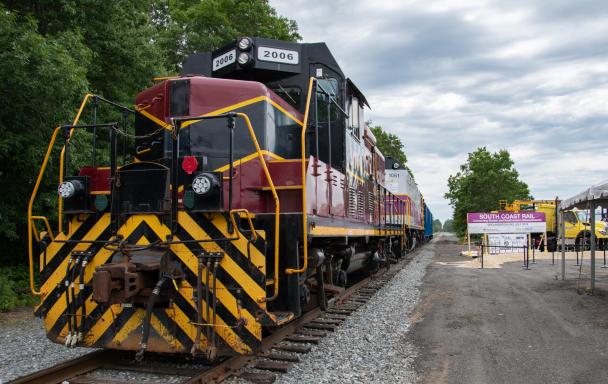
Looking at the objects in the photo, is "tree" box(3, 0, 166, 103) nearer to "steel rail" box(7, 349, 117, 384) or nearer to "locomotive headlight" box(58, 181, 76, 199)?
"locomotive headlight" box(58, 181, 76, 199)

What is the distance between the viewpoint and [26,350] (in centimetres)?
578

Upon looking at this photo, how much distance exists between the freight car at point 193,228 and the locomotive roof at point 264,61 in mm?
27

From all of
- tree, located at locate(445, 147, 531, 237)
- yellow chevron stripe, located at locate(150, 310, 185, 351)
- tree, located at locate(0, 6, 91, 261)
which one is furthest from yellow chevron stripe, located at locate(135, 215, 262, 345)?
tree, located at locate(445, 147, 531, 237)

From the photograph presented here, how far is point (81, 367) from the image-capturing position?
473 centimetres

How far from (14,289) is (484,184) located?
45.7 meters

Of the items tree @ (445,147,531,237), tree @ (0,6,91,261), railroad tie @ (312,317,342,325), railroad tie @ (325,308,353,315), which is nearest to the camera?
railroad tie @ (312,317,342,325)

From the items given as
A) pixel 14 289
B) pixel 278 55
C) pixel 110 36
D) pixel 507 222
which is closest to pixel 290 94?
pixel 278 55

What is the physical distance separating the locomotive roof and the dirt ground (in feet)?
12.2

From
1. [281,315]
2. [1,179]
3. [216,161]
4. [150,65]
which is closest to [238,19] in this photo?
[150,65]

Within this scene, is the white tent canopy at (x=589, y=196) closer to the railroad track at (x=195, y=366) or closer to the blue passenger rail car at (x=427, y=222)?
the railroad track at (x=195, y=366)

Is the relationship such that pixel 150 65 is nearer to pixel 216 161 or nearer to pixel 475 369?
pixel 216 161

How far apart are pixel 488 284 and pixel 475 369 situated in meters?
7.14

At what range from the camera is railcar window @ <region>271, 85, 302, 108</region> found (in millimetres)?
6645

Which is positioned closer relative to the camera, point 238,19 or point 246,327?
point 246,327
